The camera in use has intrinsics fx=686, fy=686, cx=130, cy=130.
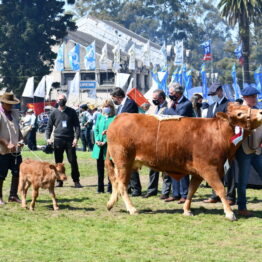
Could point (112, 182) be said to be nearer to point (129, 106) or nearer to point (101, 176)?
point (129, 106)

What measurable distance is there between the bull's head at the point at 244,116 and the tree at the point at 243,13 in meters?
57.4

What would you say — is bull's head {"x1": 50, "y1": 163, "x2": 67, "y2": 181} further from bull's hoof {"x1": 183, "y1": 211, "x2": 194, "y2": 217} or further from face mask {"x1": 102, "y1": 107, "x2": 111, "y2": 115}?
face mask {"x1": 102, "y1": 107, "x2": 111, "y2": 115}

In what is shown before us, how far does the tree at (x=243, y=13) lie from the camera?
6812 cm

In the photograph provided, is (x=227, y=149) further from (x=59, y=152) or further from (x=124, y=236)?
(x=59, y=152)

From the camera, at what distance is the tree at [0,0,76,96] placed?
59.7m

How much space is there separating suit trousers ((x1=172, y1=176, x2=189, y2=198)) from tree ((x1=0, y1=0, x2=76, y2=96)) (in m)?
46.9

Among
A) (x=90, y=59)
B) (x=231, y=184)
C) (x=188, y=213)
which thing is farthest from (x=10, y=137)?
(x=90, y=59)

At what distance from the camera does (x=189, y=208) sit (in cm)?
1130

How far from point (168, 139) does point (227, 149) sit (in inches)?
37.1

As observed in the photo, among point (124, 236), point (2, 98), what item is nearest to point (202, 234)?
point (124, 236)

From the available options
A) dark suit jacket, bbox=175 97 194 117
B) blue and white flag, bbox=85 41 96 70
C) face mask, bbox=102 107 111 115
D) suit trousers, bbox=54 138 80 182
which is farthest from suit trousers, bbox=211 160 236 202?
blue and white flag, bbox=85 41 96 70

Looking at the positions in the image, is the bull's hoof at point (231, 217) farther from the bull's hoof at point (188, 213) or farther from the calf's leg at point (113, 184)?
the calf's leg at point (113, 184)

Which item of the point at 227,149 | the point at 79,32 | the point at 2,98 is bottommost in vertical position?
the point at 227,149

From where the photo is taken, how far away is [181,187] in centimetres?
1277
